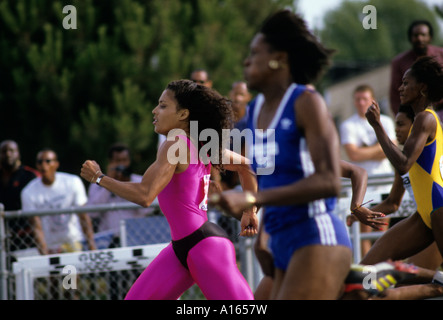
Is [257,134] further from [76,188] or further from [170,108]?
[76,188]

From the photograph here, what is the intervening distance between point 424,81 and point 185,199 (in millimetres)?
1904

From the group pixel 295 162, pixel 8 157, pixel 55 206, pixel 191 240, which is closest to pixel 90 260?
pixel 55 206

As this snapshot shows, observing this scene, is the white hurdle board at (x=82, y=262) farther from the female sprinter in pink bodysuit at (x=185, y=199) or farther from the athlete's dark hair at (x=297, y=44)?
the athlete's dark hair at (x=297, y=44)

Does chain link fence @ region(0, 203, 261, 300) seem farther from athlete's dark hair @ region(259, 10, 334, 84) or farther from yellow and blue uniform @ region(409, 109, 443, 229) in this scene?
athlete's dark hair @ region(259, 10, 334, 84)

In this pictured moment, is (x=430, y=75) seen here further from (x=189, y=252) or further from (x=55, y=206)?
(x=55, y=206)

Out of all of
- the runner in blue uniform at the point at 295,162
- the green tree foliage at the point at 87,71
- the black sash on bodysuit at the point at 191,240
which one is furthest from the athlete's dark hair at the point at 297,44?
the green tree foliage at the point at 87,71

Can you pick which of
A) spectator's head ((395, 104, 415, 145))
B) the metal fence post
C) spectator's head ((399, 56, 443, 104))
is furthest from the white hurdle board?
spectator's head ((399, 56, 443, 104))

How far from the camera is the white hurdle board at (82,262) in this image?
6305 mm

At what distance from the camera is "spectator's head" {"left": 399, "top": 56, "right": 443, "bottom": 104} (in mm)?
4852

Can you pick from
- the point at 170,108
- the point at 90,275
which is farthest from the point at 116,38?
the point at 170,108

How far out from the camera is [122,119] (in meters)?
14.5

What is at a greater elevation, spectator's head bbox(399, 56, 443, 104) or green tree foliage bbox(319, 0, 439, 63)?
green tree foliage bbox(319, 0, 439, 63)

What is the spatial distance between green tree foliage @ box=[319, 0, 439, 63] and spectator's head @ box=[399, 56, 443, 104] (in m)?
54.7
